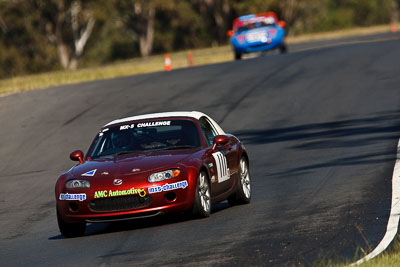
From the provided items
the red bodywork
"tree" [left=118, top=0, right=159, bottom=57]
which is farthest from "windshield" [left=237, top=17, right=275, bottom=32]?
"tree" [left=118, top=0, right=159, bottom=57]

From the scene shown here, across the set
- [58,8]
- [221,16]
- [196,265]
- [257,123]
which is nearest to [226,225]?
[196,265]

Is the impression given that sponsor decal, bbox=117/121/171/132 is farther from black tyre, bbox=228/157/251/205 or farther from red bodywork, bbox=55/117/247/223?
black tyre, bbox=228/157/251/205

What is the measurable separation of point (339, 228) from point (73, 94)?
68.1ft

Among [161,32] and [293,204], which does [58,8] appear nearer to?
[161,32]

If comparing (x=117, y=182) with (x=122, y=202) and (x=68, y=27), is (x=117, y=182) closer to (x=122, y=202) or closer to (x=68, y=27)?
(x=122, y=202)

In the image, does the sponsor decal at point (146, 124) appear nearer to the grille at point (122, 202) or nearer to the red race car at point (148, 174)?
the red race car at point (148, 174)

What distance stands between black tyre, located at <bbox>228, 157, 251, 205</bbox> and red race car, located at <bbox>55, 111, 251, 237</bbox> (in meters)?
0.02

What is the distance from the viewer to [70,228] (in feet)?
35.3

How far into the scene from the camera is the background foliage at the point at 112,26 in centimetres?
7694

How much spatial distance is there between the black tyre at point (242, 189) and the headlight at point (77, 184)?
2.30 metres

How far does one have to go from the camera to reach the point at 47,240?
10.8 m

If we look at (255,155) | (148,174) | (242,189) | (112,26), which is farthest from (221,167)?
(112,26)

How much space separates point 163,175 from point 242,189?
1930mm

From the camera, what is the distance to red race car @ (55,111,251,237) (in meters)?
10.4
